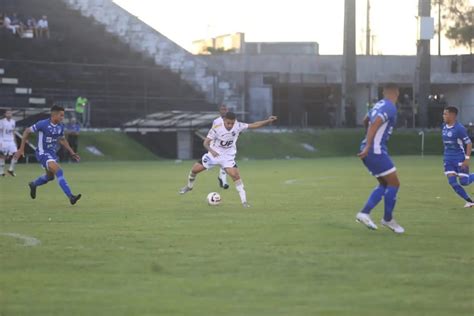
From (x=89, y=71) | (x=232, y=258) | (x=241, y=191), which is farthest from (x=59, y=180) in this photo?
(x=89, y=71)

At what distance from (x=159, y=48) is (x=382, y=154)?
140 ft

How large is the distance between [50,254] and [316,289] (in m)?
3.71

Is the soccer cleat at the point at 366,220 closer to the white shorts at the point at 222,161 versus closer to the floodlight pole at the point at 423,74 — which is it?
the white shorts at the point at 222,161

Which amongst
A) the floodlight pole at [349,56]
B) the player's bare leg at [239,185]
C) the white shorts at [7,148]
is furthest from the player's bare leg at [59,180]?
the floodlight pole at [349,56]

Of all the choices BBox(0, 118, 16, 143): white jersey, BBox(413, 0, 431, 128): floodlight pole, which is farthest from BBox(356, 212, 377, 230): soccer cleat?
BBox(413, 0, 431, 128): floodlight pole

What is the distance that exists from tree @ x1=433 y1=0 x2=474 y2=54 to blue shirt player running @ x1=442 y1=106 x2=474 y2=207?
3023 inches

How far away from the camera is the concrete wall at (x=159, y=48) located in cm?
5372

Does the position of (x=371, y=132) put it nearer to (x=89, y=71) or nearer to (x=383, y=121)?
(x=383, y=121)

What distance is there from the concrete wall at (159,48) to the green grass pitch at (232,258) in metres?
33.5

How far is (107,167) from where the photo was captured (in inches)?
1436

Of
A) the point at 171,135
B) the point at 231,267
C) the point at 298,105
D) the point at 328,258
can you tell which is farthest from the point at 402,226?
the point at 298,105

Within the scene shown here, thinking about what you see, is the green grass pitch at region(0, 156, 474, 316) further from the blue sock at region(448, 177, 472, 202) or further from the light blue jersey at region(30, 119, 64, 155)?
the light blue jersey at region(30, 119, 64, 155)

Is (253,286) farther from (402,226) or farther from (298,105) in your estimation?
(298,105)

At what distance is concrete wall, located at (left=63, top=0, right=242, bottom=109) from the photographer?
53.7 meters
